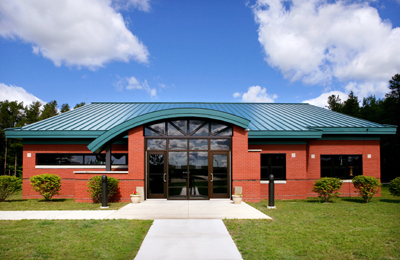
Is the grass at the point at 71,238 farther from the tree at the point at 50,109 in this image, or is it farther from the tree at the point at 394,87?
the tree at the point at 50,109

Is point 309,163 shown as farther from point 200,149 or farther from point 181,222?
point 181,222

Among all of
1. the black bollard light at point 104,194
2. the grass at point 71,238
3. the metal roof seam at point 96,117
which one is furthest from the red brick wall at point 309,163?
the metal roof seam at point 96,117

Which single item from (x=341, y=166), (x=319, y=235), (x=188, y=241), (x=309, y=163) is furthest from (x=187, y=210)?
(x=341, y=166)

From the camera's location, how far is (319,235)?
7793 mm

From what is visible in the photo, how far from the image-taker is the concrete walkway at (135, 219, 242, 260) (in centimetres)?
631

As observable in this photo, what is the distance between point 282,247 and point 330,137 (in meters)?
12.6

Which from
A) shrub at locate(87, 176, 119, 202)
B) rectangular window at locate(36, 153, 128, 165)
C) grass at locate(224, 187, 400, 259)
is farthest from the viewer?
rectangular window at locate(36, 153, 128, 165)

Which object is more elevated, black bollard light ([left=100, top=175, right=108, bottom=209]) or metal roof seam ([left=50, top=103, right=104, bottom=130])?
metal roof seam ([left=50, top=103, right=104, bottom=130])

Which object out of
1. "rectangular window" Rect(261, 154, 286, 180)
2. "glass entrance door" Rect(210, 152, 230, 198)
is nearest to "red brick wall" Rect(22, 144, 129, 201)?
"glass entrance door" Rect(210, 152, 230, 198)

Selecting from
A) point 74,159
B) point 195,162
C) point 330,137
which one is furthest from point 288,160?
point 74,159

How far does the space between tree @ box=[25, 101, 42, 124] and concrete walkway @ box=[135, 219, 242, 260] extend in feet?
173

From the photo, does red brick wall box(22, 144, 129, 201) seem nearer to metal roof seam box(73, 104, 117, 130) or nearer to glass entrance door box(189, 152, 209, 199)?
metal roof seam box(73, 104, 117, 130)

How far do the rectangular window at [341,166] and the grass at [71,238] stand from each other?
1280cm

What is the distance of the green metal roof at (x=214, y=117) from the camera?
1376cm
